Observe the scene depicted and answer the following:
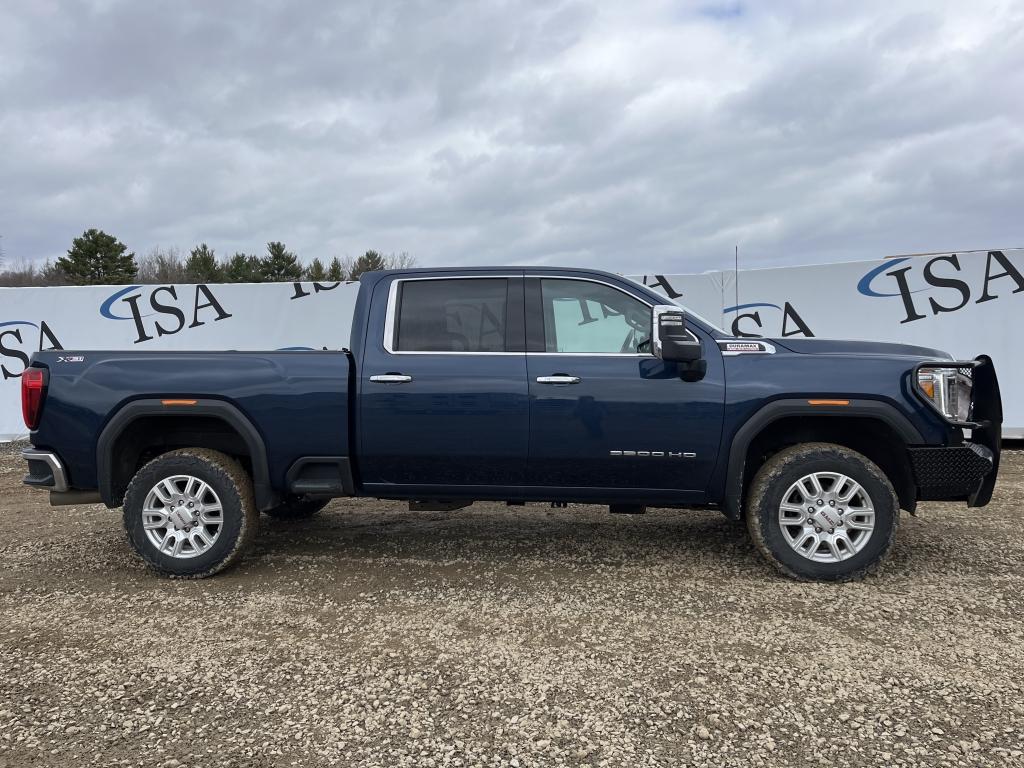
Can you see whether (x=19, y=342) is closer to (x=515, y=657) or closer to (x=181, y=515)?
(x=181, y=515)

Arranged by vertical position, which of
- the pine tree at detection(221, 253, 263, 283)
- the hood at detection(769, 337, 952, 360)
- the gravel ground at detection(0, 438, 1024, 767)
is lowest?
the gravel ground at detection(0, 438, 1024, 767)

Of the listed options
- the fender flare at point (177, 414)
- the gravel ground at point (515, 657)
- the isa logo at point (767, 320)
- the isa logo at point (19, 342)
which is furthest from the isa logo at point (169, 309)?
the isa logo at point (767, 320)

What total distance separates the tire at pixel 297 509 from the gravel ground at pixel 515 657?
589mm

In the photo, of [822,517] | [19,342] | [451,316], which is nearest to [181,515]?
[451,316]

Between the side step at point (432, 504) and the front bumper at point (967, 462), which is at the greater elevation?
the front bumper at point (967, 462)

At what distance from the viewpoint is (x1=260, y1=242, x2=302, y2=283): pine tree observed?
165 ft

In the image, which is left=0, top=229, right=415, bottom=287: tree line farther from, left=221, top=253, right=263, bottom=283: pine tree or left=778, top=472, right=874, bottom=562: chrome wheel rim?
left=778, top=472, right=874, bottom=562: chrome wheel rim

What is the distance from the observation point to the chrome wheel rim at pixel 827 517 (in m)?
3.89

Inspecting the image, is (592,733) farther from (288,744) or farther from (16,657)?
(16,657)

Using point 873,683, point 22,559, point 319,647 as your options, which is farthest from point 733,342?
point 22,559

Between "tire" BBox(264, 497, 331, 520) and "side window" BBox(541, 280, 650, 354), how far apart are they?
2.49m

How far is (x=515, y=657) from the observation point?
309 cm

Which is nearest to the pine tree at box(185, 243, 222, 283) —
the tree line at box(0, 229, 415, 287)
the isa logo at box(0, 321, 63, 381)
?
the tree line at box(0, 229, 415, 287)

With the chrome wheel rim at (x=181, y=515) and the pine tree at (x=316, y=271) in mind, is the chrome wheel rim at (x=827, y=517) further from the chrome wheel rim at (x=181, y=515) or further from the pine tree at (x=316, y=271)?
the pine tree at (x=316, y=271)
